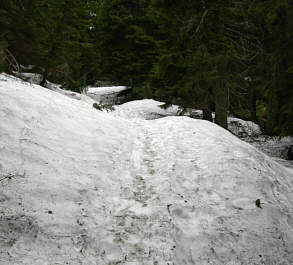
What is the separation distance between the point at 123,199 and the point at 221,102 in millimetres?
7740

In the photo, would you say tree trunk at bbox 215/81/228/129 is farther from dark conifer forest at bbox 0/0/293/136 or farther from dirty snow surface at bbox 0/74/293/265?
dirty snow surface at bbox 0/74/293/265

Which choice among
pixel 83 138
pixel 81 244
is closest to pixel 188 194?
pixel 81 244

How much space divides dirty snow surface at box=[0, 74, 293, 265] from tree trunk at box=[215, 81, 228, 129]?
4224 millimetres

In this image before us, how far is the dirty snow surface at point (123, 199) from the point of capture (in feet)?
10.2

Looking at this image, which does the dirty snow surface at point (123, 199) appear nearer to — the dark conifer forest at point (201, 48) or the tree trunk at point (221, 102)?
the dark conifer forest at point (201, 48)

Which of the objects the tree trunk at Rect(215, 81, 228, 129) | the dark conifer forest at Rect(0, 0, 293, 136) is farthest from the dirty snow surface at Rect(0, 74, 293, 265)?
the tree trunk at Rect(215, 81, 228, 129)

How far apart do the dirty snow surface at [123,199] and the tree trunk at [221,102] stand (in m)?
4.22

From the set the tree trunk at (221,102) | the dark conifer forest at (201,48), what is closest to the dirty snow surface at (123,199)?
the dark conifer forest at (201,48)

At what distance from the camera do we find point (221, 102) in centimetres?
1048

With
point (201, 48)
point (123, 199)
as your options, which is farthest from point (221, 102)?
point (123, 199)

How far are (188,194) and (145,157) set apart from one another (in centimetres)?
182

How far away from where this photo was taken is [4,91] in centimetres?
588

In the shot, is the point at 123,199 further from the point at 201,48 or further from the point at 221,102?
the point at 221,102

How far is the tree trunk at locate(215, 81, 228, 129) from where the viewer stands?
10195mm
